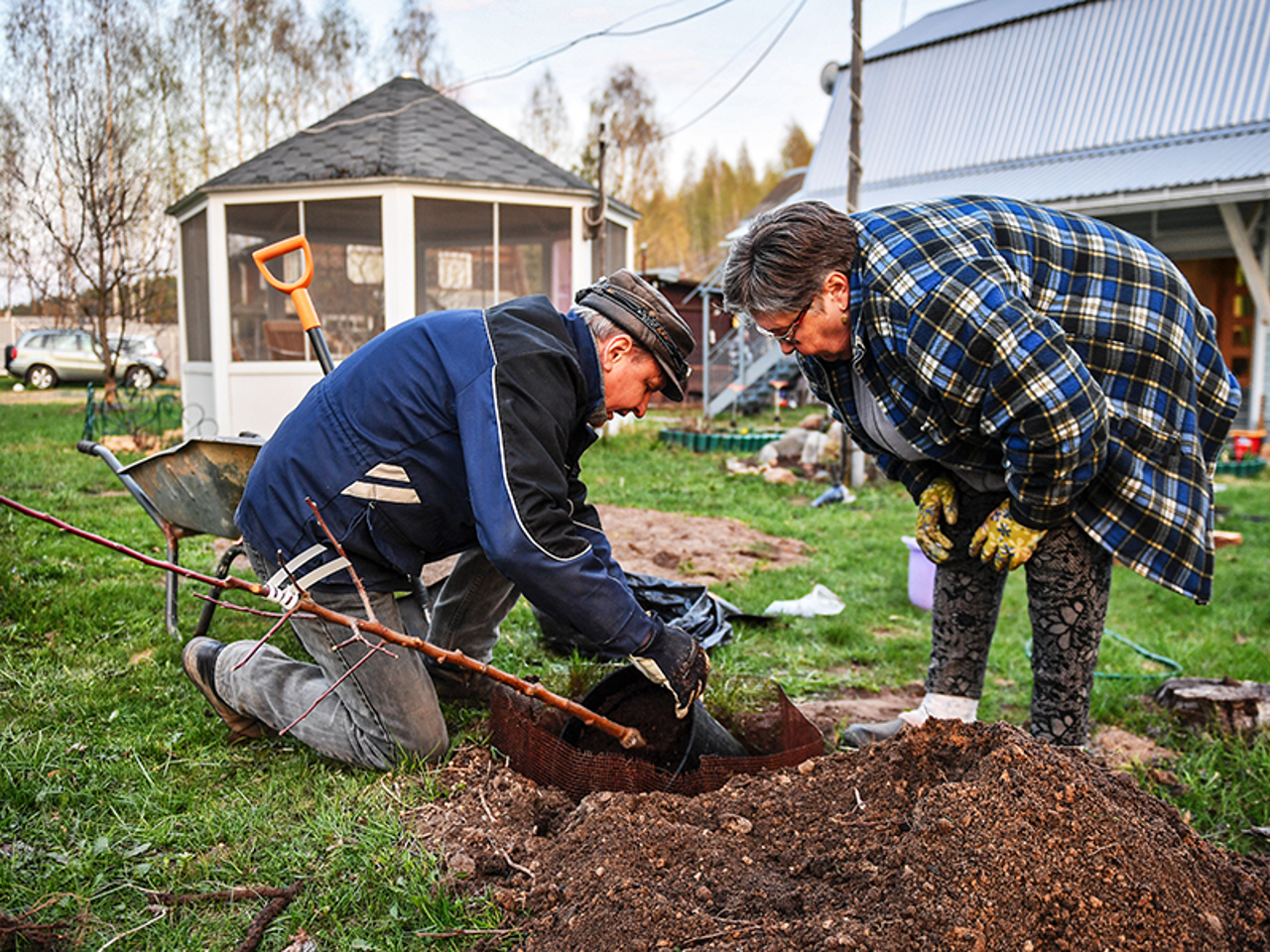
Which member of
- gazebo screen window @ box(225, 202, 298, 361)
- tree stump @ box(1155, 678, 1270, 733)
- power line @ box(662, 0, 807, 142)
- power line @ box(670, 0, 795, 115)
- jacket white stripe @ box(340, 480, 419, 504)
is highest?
power line @ box(670, 0, 795, 115)

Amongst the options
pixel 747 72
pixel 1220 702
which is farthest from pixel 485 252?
pixel 1220 702

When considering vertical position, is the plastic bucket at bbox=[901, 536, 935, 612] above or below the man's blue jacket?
below

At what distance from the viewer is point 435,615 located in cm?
286

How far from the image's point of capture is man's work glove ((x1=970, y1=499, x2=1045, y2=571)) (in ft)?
7.25

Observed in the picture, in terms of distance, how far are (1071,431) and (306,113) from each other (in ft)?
71.6

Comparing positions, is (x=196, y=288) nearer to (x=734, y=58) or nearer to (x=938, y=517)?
(x=734, y=58)

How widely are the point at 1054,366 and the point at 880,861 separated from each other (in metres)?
1.09

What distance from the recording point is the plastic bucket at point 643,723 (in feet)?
7.89

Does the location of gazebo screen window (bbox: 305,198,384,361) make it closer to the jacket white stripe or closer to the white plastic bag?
the white plastic bag

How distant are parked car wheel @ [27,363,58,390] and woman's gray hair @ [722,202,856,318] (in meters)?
20.2

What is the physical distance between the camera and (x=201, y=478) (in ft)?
8.95

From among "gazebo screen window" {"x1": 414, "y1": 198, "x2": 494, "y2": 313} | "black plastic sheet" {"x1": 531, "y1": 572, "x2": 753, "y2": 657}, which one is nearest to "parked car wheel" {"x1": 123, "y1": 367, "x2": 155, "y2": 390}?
"gazebo screen window" {"x1": 414, "y1": 198, "x2": 494, "y2": 313}

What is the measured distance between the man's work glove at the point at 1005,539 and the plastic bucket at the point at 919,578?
1.98 metres

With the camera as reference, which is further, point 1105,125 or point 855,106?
point 1105,125
